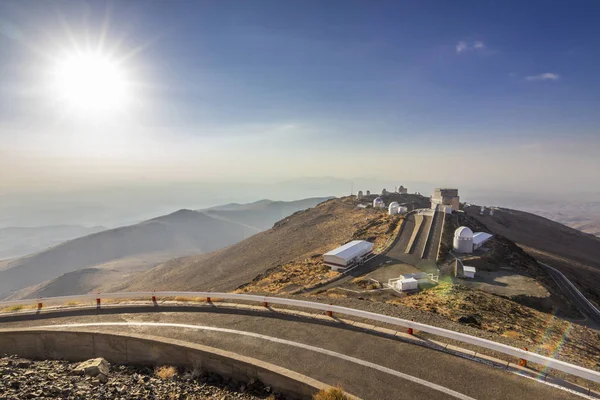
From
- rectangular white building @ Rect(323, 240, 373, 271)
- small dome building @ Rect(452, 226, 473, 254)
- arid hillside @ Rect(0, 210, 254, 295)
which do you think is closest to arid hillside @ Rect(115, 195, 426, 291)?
rectangular white building @ Rect(323, 240, 373, 271)

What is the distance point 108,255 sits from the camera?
13988 centimetres

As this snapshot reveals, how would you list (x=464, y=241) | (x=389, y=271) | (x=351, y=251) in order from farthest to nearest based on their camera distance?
(x=464, y=241) → (x=351, y=251) → (x=389, y=271)

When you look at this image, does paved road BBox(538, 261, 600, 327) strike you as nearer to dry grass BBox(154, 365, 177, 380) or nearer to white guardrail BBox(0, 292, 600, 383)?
white guardrail BBox(0, 292, 600, 383)

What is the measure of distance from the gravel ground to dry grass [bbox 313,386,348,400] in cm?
129

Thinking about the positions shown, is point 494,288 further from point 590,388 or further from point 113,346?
point 113,346

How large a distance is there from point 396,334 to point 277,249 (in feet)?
124

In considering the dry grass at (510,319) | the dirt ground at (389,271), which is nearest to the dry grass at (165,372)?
the dry grass at (510,319)

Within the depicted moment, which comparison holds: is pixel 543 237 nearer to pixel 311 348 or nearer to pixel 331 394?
pixel 311 348

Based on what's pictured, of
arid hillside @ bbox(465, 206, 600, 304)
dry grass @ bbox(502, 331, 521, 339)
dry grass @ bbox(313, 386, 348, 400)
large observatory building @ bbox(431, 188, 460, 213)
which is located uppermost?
large observatory building @ bbox(431, 188, 460, 213)

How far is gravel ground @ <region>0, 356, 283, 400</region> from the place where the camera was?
7195 mm

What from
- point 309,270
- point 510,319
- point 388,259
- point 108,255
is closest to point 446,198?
point 388,259

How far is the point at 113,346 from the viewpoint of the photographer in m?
9.62

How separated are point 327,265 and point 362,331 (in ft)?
53.7

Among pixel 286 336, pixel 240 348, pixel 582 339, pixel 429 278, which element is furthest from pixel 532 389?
pixel 429 278
